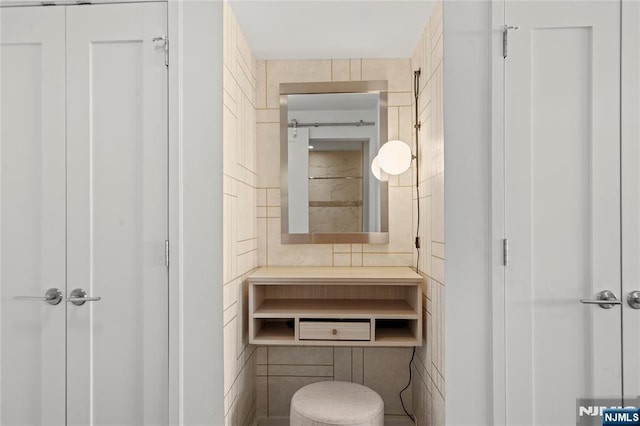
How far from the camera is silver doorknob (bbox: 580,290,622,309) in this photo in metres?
1.60

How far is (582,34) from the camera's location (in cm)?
164

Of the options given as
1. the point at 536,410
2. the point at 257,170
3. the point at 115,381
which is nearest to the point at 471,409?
the point at 536,410

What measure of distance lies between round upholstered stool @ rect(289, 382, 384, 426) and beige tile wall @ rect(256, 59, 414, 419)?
0.43 m

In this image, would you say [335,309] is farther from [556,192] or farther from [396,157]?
[556,192]

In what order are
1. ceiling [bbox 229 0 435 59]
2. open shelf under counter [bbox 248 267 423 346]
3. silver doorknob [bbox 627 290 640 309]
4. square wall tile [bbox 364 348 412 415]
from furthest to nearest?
square wall tile [bbox 364 348 412 415] < open shelf under counter [bbox 248 267 423 346] < ceiling [bbox 229 0 435 59] < silver doorknob [bbox 627 290 640 309]

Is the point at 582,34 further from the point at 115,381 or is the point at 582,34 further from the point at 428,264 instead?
the point at 115,381

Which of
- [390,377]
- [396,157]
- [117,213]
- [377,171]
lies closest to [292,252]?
[377,171]

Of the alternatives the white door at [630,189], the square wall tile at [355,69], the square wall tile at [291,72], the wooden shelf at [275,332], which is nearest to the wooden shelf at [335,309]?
the wooden shelf at [275,332]

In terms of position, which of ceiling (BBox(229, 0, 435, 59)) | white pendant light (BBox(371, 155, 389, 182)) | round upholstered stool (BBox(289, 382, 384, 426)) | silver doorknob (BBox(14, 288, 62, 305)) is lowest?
round upholstered stool (BBox(289, 382, 384, 426))

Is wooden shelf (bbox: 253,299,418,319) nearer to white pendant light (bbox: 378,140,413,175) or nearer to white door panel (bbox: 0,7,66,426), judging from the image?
white pendant light (bbox: 378,140,413,175)

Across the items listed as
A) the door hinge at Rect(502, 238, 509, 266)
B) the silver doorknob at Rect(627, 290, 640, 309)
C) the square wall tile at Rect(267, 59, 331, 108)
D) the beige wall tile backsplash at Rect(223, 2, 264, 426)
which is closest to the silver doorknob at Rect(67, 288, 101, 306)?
the beige wall tile backsplash at Rect(223, 2, 264, 426)

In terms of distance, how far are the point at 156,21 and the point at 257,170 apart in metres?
1.02

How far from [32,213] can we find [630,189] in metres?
2.47

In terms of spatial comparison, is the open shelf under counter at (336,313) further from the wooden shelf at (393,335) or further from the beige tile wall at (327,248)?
the beige tile wall at (327,248)
